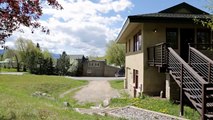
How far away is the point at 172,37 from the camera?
17.7 m

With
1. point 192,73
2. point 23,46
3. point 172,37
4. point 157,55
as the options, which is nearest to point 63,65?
point 23,46

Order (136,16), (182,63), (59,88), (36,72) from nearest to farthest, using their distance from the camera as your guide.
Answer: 1. (182,63)
2. (136,16)
3. (59,88)
4. (36,72)

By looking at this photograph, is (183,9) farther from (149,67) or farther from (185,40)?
(149,67)

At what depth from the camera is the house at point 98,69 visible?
6178 cm

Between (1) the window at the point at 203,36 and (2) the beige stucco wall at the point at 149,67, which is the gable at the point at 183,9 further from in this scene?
(1) the window at the point at 203,36

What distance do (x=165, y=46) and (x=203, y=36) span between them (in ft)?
14.8

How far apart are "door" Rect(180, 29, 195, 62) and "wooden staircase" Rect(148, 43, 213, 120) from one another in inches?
77.2

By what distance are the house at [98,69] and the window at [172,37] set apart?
44.4 metres

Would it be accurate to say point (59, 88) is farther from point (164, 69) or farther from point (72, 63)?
→ point (72, 63)

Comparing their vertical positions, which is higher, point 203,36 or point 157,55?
point 203,36

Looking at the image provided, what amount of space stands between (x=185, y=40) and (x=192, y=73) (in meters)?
7.78

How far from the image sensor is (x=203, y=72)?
1338 cm

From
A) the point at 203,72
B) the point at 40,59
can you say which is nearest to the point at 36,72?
the point at 40,59

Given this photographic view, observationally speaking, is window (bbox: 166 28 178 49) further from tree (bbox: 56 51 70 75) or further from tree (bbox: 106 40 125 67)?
tree (bbox: 106 40 125 67)
